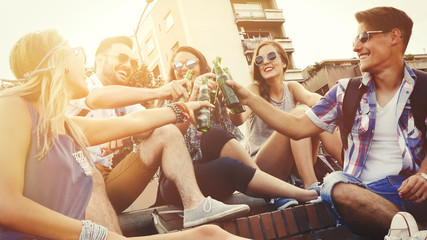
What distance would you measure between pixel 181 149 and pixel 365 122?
1.40 metres

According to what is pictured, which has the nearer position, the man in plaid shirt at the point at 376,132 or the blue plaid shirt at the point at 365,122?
the man in plaid shirt at the point at 376,132

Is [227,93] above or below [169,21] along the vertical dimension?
below

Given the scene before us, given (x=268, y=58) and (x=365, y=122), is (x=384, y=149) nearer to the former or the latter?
(x=365, y=122)

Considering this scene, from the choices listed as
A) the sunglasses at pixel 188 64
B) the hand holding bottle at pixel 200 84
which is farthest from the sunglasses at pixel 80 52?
the sunglasses at pixel 188 64

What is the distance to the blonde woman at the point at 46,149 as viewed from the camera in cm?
126

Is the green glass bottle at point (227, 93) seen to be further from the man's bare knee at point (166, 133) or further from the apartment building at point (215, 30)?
the apartment building at point (215, 30)

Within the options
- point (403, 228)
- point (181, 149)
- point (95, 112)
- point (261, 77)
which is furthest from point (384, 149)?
point (95, 112)

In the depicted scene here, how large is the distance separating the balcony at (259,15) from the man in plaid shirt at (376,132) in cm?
2161

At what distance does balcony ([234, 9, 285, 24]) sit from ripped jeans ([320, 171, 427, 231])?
22.3m

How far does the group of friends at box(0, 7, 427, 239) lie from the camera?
1376mm

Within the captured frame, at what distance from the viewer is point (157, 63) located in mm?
24625

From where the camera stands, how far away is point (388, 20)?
2.64 metres

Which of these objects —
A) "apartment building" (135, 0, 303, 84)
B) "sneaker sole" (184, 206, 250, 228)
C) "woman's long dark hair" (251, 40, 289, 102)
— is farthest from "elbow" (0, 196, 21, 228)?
"apartment building" (135, 0, 303, 84)

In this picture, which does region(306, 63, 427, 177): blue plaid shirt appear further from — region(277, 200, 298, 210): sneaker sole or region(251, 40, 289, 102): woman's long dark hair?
region(251, 40, 289, 102): woman's long dark hair
